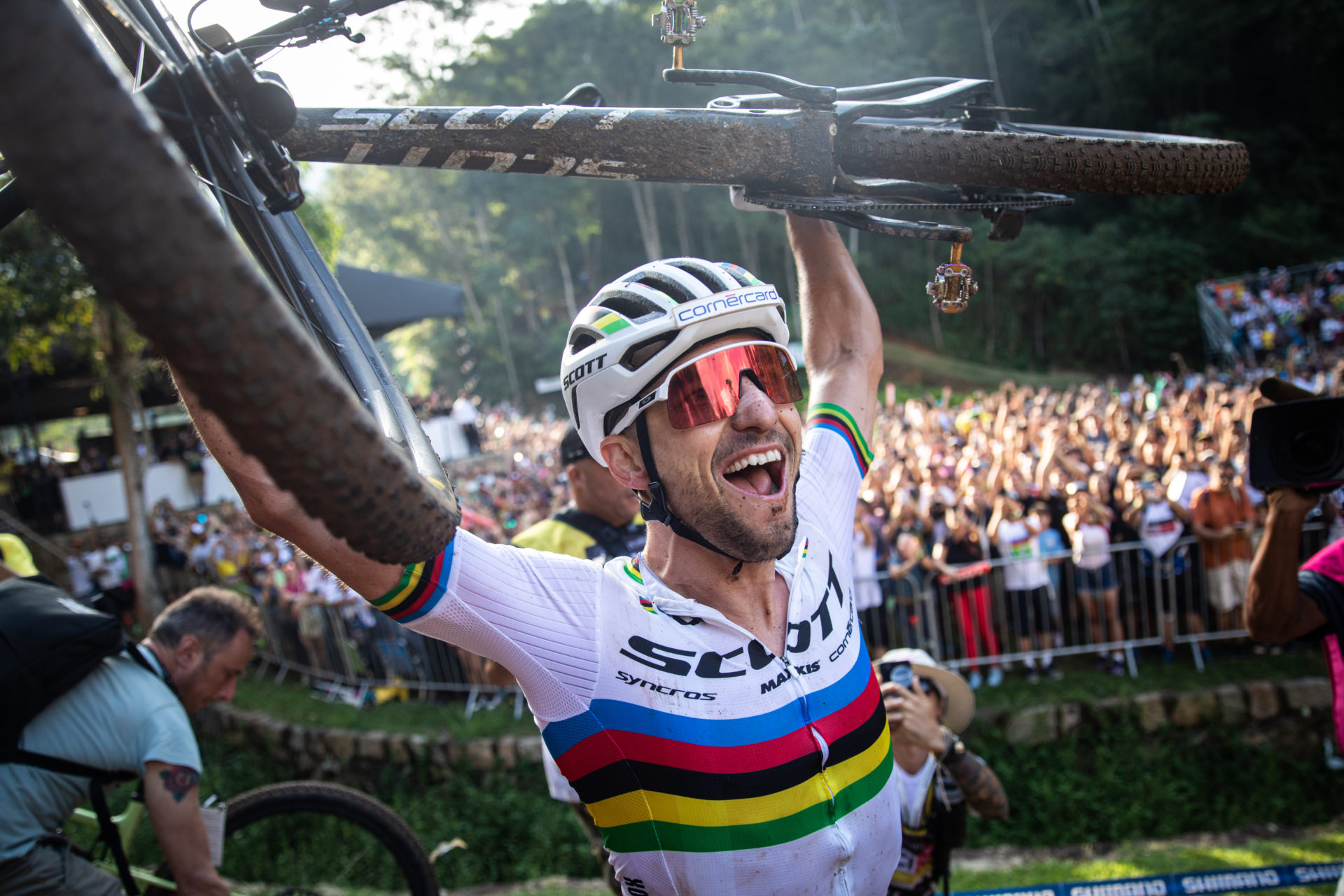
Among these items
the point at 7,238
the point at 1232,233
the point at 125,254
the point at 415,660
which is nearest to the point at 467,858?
the point at 415,660

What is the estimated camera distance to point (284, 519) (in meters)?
1.28

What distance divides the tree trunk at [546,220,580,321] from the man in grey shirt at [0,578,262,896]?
41.3 meters

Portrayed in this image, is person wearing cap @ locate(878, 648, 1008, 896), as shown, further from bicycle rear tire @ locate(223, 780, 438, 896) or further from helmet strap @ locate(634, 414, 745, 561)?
bicycle rear tire @ locate(223, 780, 438, 896)

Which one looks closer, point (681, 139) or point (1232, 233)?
point (681, 139)

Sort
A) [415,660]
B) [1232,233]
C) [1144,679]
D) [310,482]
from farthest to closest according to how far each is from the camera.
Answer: [1232,233], [415,660], [1144,679], [310,482]


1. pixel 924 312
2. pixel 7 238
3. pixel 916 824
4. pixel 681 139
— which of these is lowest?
pixel 924 312

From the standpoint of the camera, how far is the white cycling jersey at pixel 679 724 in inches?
61.4

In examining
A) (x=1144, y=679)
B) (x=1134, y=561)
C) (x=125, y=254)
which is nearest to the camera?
(x=125, y=254)

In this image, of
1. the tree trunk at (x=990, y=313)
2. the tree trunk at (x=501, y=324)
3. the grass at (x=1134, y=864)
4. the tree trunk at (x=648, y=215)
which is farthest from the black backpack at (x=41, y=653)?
the tree trunk at (x=501, y=324)

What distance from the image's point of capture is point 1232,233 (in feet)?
121

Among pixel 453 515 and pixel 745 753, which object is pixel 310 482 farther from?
pixel 745 753

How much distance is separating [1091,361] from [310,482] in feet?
138

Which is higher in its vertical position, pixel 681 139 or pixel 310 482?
pixel 681 139

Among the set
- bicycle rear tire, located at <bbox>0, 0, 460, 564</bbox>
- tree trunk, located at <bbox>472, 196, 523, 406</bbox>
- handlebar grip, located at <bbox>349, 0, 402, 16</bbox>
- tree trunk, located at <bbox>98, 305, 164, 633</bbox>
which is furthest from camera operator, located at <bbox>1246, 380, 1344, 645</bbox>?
tree trunk, located at <bbox>472, 196, 523, 406</bbox>
